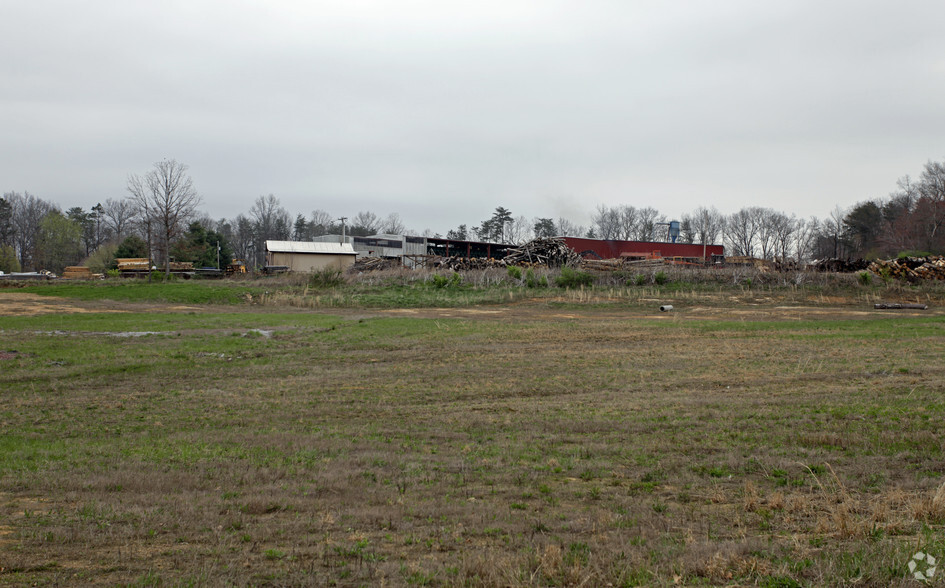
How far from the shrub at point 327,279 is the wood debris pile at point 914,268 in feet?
126

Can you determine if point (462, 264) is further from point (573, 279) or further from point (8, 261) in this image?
point (8, 261)

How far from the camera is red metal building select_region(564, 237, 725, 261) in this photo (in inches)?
2539

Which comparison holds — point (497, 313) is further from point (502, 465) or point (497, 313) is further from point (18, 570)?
point (18, 570)

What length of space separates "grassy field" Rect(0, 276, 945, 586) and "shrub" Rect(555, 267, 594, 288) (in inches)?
903

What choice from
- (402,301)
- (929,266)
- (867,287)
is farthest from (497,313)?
(929,266)

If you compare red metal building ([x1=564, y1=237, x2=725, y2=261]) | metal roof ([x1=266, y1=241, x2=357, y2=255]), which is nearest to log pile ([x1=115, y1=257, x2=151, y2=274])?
metal roof ([x1=266, y1=241, x2=357, y2=255])

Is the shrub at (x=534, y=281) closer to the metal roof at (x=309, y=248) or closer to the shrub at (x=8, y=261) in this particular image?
the metal roof at (x=309, y=248)

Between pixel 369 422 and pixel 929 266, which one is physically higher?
pixel 929 266

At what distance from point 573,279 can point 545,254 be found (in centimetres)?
1068

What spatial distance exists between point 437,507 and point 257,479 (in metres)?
2.46

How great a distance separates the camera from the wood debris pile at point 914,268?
41406 millimetres

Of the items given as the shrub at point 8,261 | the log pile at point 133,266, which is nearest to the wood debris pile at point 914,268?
the log pile at point 133,266

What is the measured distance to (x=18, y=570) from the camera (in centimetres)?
474

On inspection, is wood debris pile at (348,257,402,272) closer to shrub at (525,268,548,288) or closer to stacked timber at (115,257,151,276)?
shrub at (525,268,548,288)
